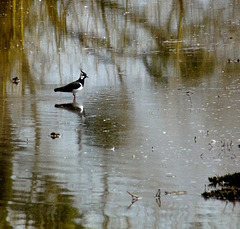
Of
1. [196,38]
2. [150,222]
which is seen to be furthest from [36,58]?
[150,222]

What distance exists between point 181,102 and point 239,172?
17.8 ft

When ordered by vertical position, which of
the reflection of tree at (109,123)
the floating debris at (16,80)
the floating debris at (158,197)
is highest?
the floating debris at (16,80)

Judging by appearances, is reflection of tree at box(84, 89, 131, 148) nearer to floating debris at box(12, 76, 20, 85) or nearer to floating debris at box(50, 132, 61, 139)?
floating debris at box(50, 132, 61, 139)

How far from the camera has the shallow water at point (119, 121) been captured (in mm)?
8391

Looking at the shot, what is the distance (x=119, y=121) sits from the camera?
13.2 metres

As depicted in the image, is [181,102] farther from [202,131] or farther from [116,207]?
[116,207]

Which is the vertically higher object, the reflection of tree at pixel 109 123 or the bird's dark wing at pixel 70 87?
the bird's dark wing at pixel 70 87

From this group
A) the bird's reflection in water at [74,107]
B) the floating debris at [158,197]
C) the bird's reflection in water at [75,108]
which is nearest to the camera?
the floating debris at [158,197]

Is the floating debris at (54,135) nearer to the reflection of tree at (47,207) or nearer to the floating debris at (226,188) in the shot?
the reflection of tree at (47,207)

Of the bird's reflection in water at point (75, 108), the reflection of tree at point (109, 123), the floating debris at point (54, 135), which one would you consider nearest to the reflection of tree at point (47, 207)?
the reflection of tree at point (109, 123)

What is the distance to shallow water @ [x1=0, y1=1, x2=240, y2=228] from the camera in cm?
839

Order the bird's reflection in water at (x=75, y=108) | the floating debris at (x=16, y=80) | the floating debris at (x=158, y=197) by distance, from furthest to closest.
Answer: the floating debris at (x=16, y=80) → the bird's reflection in water at (x=75, y=108) → the floating debris at (x=158, y=197)

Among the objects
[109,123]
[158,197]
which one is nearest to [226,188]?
[158,197]

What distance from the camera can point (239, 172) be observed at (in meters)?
9.28
